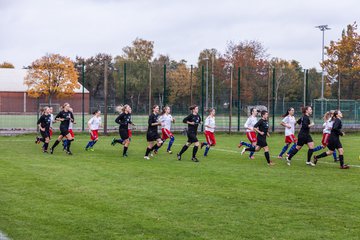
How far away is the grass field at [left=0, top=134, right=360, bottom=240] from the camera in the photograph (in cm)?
775

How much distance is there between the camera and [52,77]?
50.4m

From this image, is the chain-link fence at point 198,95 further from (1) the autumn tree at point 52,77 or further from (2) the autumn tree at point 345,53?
(2) the autumn tree at point 345,53

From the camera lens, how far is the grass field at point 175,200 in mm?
7746

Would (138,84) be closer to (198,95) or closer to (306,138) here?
(198,95)

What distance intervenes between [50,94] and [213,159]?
2914 cm

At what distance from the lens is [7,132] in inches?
1237

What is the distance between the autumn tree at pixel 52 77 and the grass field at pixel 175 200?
28864mm

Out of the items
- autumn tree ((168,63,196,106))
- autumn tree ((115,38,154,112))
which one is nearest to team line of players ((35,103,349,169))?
autumn tree ((115,38,154,112))

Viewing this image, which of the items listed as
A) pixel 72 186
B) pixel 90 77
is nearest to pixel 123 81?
pixel 90 77

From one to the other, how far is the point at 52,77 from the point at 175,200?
139 ft

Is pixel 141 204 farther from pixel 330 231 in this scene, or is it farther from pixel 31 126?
pixel 31 126

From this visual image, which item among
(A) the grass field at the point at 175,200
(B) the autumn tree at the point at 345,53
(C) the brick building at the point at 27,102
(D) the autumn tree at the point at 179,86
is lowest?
(A) the grass field at the point at 175,200

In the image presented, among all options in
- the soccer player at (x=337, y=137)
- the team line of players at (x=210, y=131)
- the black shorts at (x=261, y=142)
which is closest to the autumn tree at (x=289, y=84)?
the team line of players at (x=210, y=131)

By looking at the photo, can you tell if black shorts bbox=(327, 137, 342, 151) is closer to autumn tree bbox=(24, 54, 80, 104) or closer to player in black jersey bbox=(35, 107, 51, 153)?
player in black jersey bbox=(35, 107, 51, 153)
